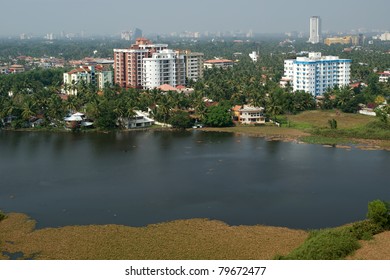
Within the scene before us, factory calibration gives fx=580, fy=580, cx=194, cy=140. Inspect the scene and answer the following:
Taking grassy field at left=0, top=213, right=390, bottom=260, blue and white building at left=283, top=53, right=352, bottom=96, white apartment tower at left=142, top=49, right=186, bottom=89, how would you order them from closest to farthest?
1. grassy field at left=0, top=213, right=390, bottom=260
2. blue and white building at left=283, top=53, right=352, bottom=96
3. white apartment tower at left=142, top=49, right=186, bottom=89

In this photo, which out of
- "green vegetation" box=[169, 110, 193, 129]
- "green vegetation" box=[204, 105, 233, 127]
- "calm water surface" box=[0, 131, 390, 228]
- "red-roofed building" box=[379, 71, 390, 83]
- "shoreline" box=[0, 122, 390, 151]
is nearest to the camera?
"calm water surface" box=[0, 131, 390, 228]

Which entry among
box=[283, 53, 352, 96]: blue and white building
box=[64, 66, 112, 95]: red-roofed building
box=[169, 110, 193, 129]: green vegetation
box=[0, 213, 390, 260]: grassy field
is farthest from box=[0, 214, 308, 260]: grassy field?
box=[64, 66, 112, 95]: red-roofed building

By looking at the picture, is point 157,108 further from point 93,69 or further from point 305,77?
point 93,69

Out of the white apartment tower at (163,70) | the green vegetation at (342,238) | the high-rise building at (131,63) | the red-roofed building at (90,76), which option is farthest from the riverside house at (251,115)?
the green vegetation at (342,238)

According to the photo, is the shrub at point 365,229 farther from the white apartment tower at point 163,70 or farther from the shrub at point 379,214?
the white apartment tower at point 163,70

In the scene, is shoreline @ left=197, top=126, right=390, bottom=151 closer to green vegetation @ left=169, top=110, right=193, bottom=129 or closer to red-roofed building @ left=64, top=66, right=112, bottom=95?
green vegetation @ left=169, top=110, right=193, bottom=129

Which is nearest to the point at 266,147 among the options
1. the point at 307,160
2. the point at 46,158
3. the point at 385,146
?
the point at 307,160
